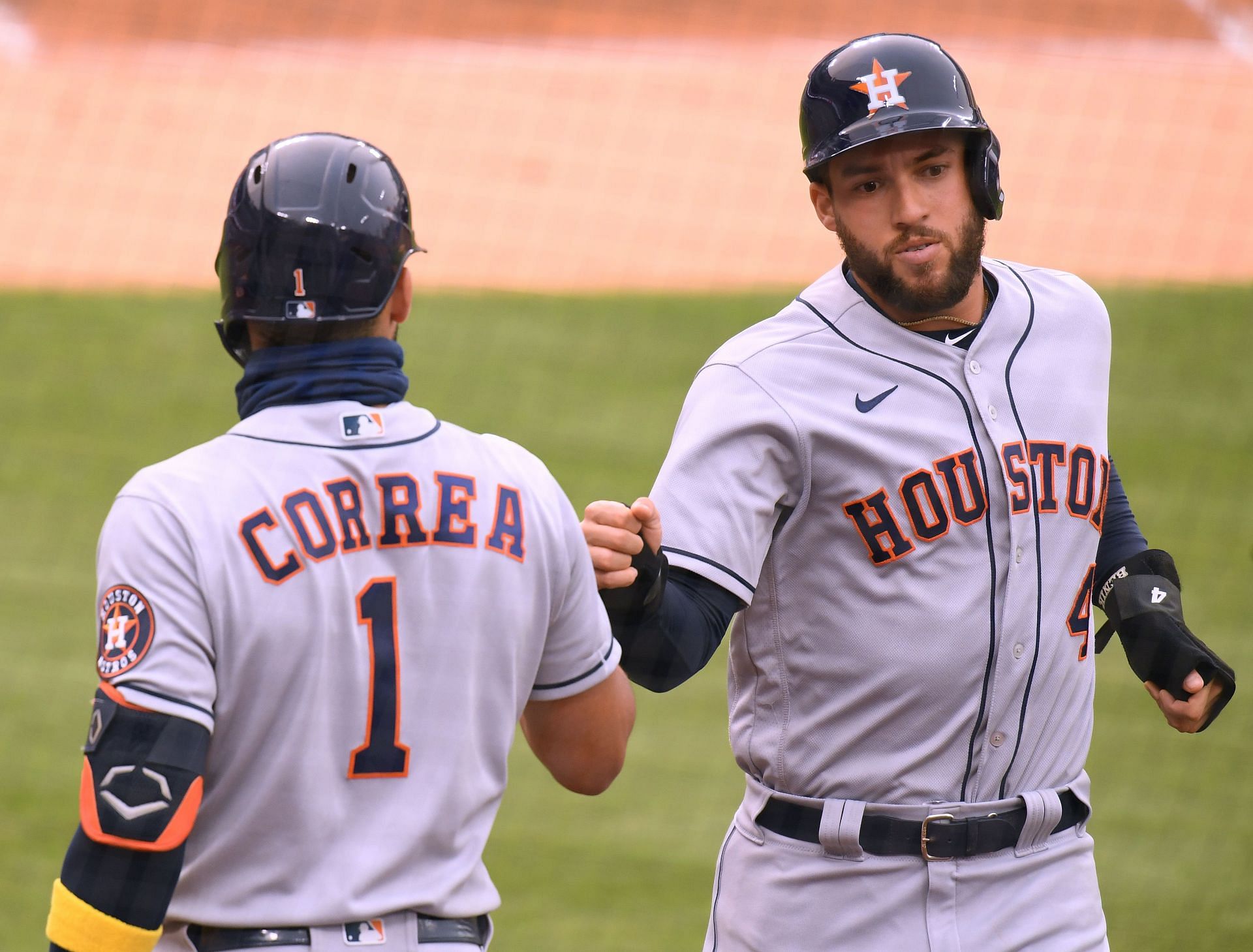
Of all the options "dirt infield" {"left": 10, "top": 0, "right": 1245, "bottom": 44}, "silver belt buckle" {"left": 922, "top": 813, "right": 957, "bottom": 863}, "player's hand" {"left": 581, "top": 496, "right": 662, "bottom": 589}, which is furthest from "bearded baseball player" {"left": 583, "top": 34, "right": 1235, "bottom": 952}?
"dirt infield" {"left": 10, "top": 0, "right": 1245, "bottom": 44}

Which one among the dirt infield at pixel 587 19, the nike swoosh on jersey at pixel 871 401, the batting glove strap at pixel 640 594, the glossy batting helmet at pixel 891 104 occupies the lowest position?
the batting glove strap at pixel 640 594

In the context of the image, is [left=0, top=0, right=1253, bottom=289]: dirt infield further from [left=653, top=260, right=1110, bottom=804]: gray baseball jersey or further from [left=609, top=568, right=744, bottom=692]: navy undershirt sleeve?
[left=609, top=568, right=744, bottom=692]: navy undershirt sleeve

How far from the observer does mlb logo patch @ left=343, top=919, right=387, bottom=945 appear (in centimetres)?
197

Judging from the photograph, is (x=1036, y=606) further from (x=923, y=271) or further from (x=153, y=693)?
(x=153, y=693)

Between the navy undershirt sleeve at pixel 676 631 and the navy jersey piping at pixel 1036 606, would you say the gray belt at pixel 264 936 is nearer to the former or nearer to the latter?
the navy undershirt sleeve at pixel 676 631

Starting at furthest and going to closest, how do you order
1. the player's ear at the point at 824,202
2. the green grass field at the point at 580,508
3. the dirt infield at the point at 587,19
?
the dirt infield at the point at 587,19, the green grass field at the point at 580,508, the player's ear at the point at 824,202

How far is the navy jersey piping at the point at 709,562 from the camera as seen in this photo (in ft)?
7.96

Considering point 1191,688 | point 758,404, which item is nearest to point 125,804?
point 758,404

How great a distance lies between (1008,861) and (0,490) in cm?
740

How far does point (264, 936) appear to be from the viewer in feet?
6.39

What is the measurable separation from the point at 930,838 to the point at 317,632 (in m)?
1.01

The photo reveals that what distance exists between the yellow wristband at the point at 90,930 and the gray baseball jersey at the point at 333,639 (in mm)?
99

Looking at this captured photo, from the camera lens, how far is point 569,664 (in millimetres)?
2191

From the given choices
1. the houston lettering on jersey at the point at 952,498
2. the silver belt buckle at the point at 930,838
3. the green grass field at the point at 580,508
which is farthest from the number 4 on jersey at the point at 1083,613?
the green grass field at the point at 580,508
